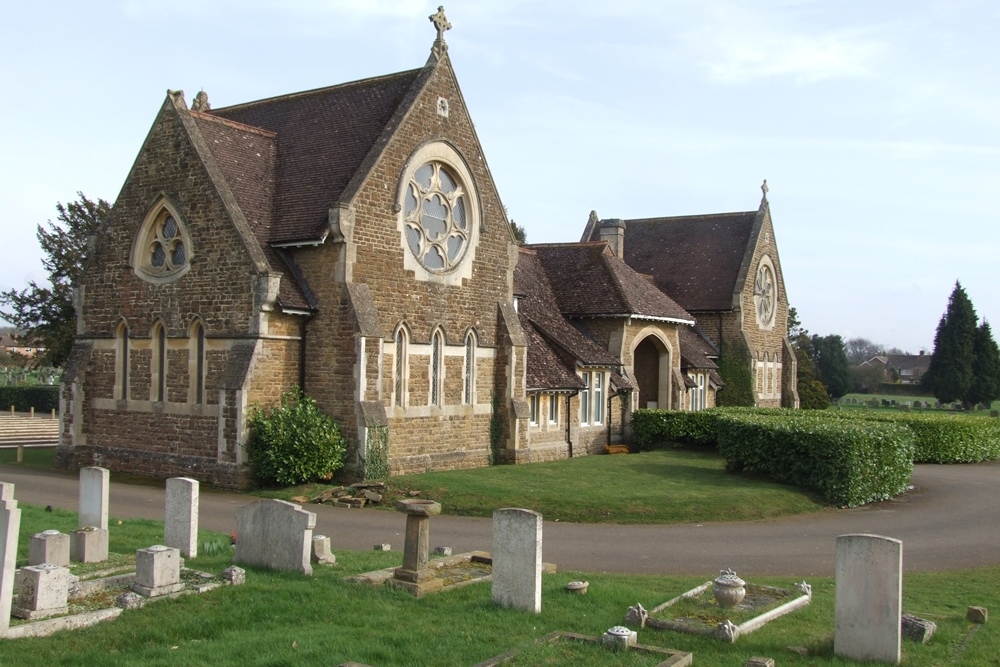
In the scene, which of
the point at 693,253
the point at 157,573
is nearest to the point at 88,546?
the point at 157,573

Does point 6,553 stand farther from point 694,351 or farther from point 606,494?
Answer: point 694,351

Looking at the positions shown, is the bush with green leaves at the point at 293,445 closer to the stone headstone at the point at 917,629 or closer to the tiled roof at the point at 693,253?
the stone headstone at the point at 917,629

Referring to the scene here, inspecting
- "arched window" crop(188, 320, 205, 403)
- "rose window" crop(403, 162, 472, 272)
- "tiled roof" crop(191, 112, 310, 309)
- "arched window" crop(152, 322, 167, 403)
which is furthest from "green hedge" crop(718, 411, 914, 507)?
"arched window" crop(152, 322, 167, 403)

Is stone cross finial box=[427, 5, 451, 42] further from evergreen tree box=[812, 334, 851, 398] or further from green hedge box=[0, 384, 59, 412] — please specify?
evergreen tree box=[812, 334, 851, 398]

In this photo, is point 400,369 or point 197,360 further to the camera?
point 400,369

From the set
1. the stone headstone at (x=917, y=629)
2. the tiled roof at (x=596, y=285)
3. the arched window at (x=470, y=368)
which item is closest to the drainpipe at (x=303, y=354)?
the arched window at (x=470, y=368)

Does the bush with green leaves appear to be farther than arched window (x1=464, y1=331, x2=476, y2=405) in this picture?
No

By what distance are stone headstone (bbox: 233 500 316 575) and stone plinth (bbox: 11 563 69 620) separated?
2800mm

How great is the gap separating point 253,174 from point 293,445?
769 cm

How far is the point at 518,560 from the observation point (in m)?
10.7

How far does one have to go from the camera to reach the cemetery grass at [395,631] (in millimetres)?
8883

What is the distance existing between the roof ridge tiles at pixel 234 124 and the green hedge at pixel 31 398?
35735 mm

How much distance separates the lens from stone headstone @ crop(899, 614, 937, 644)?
9742mm

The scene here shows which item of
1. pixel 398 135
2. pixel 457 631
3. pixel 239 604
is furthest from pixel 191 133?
pixel 457 631
